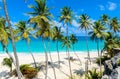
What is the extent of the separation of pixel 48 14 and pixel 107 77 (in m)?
19.0

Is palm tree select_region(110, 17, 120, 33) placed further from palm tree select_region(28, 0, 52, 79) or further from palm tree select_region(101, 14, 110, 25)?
palm tree select_region(28, 0, 52, 79)

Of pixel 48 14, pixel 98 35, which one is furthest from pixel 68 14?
pixel 48 14

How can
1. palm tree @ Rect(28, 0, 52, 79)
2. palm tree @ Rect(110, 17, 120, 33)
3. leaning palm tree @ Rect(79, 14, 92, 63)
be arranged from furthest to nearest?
palm tree @ Rect(110, 17, 120, 33) → leaning palm tree @ Rect(79, 14, 92, 63) → palm tree @ Rect(28, 0, 52, 79)

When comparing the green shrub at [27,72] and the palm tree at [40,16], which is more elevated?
the palm tree at [40,16]

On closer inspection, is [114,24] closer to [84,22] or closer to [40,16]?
[84,22]

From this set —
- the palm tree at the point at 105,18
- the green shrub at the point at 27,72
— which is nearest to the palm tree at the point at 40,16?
Result: the green shrub at the point at 27,72

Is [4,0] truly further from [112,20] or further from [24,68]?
[112,20]

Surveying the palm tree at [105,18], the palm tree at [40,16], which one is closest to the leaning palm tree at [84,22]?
the palm tree at [105,18]

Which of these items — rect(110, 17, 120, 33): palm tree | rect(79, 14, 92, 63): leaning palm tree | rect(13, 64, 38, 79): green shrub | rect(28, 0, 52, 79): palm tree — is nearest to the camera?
rect(28, 0, 52, 79): palm tree

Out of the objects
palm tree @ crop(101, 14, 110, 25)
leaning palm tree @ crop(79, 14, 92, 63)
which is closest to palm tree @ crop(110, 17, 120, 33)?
palm tree @ crop(101, 14, 110, 25)

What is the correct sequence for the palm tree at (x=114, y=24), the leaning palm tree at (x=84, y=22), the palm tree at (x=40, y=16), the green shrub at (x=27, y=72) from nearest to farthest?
the palm tree at (x=40, y=16) → the green shrub at (x=27, y=72) → the leaning palm tree at (x=84, y=22) → the palm tree at (x=114, y=24)

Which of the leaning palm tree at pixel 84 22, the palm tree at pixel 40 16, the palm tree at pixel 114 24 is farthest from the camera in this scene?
the palm tree at pixel 114 24

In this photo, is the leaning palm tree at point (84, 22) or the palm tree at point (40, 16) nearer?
the palm tree at point (40, 16)

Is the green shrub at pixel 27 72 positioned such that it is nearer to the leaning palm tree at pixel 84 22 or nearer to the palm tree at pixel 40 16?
the palm tree at pixel 40 16
